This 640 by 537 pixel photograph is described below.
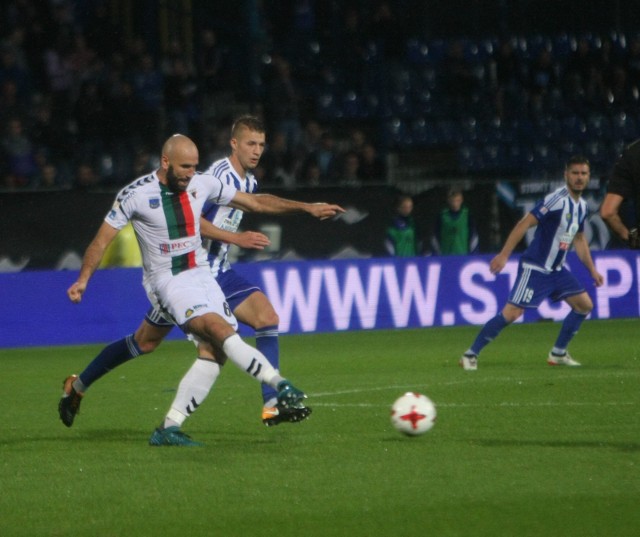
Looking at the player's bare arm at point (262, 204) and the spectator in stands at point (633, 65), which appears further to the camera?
the spectator in stands at point (633, 65)

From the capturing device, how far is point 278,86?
20.7 m

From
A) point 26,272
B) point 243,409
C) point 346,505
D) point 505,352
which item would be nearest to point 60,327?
point 26,272

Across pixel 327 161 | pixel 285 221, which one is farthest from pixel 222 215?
pixel 327 161

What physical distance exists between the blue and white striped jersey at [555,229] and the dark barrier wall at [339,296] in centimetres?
435

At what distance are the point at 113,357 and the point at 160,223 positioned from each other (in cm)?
114

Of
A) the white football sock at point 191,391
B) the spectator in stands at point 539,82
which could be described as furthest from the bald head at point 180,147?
the spectator in stands at point 539,82

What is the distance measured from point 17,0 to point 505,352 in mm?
9979

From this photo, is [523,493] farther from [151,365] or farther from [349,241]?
[349,241]

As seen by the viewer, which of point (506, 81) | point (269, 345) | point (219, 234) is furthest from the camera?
point (506, 81)

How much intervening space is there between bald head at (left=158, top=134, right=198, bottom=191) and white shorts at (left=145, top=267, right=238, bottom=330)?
54 centimetres

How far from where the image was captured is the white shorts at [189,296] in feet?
26.1

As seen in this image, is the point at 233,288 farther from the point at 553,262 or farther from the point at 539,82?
the point at 539,82

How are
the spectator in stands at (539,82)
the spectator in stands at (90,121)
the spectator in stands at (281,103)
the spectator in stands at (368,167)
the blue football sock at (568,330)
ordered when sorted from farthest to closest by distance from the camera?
the spectator in stands at (539,82) < the spectator in stands at (281,103) < the spectator in stands at (368,167) < the spectator in stands at (90,121) < the blue football sock at (568,330)

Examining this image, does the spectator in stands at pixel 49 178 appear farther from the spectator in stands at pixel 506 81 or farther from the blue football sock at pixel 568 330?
the spectator in stands at pixel 506 81
